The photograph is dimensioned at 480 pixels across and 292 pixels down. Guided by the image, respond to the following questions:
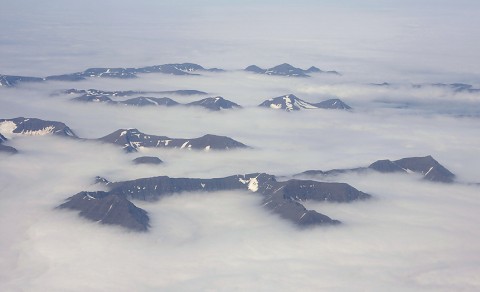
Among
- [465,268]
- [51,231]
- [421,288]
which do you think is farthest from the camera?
[51,231]

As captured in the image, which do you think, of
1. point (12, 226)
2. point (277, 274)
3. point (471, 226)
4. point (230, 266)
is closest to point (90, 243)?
point (12, 226)

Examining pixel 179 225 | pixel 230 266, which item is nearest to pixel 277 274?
pixel 230 266

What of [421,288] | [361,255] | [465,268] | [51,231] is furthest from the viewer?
[51,231]

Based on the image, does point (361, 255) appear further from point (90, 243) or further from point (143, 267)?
point (90, 243)

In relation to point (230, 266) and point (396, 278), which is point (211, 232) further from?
point (396, 278)

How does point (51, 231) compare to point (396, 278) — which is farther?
point (51, 231)

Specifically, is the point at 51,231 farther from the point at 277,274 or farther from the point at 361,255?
the point at 361,255

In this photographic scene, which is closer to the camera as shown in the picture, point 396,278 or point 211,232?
point 396,278

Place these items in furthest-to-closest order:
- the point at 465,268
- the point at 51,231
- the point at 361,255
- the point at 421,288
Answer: the point at 51,231 → the point at 361,255 → the point at 465,268 → the point at 421,288
